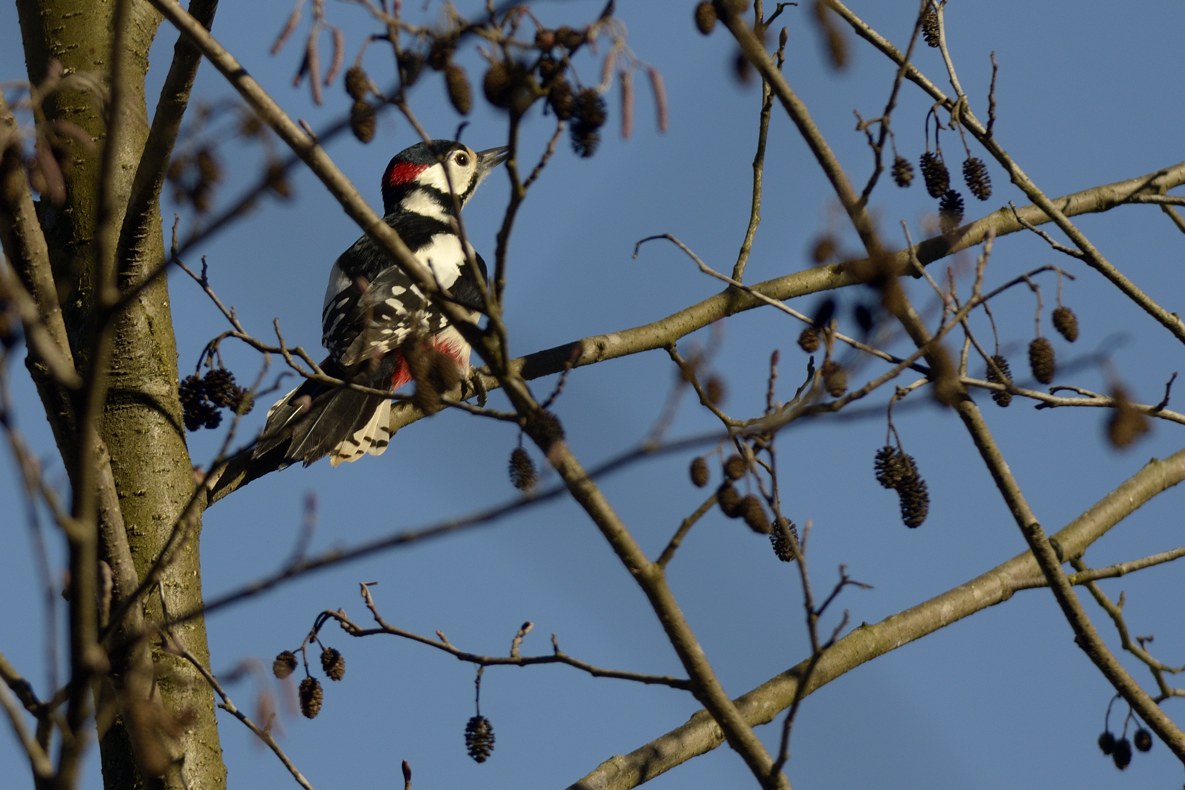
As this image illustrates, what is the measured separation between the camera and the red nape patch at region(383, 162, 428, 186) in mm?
7406

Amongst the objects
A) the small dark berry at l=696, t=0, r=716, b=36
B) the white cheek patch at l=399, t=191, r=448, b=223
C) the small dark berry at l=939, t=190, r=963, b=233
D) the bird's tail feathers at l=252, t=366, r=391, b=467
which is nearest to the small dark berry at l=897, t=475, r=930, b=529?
the small dark berry at l=939, t=190, r=963, b=233

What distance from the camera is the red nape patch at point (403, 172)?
741cm

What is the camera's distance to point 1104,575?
3.34 metres

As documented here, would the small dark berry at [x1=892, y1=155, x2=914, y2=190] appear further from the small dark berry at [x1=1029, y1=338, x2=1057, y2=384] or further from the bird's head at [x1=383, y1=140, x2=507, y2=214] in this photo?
the bird's head at [x1=383, y1=140, x2=507, y2=214]

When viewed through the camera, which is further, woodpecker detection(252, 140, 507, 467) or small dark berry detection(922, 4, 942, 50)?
woodpecker detection(252, 140, 507, 467)

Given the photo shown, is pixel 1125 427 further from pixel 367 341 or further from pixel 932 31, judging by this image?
pixel 367 341

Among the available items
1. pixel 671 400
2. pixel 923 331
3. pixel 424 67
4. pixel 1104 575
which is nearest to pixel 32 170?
pixel 424 67

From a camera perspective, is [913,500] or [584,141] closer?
[584,141]

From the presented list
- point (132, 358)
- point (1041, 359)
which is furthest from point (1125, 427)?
point (132, 358)

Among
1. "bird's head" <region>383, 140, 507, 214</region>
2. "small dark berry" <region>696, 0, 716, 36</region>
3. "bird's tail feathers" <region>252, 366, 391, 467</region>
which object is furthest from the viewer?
"bird's head" <region>383, 140, 507, 214</region>

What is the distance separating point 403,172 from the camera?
7.46 m

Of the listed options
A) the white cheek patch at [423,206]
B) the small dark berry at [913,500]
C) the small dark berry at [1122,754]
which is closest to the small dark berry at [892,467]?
the small dark berry at [913,500]

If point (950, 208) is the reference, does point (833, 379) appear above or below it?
below

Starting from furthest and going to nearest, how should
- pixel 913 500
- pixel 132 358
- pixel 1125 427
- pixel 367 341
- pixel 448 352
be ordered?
pixel 448 352, pixel 367 341, pixel 132 358, pixel 913 500, pixel 1125 427
